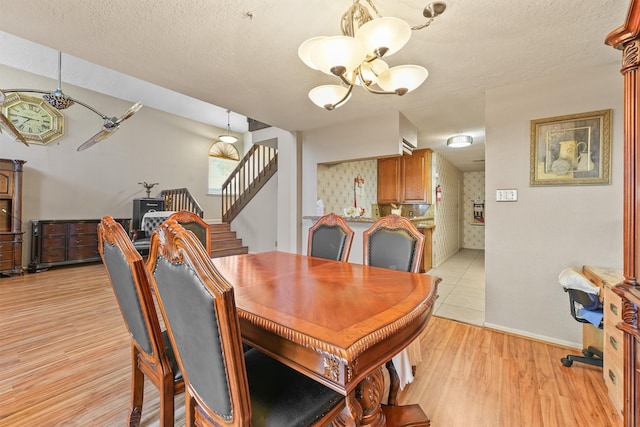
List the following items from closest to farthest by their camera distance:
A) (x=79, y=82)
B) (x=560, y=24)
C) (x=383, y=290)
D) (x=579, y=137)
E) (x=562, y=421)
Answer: (x=383, y=290), (x=562, y=421), (x=560, y=24), (x=579, y=137), (x=79, y=82)

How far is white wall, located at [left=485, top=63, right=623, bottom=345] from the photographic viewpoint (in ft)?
6.99

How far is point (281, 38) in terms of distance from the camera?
6.11 feet

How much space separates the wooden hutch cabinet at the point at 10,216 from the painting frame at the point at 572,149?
271 inches

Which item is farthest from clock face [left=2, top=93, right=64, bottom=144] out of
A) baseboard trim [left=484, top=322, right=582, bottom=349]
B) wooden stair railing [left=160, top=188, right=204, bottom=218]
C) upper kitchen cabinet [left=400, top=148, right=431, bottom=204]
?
baseboard trim [left=484, top=322, right=582, bottom=349]

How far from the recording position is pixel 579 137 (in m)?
2.21

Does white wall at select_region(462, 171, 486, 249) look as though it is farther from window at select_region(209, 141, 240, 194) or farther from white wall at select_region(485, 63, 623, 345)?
window at select_region(209, 141, 240, 194)

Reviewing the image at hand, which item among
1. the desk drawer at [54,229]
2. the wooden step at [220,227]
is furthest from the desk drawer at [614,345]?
the desk drawer at [54,229]

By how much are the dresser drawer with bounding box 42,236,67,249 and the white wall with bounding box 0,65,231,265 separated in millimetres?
446

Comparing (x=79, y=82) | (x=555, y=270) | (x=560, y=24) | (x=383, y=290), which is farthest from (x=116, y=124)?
(x=555, y=270)

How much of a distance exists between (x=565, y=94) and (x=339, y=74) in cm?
221

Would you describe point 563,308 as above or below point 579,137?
below

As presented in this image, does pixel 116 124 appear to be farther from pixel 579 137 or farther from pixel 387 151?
pixel 579 137

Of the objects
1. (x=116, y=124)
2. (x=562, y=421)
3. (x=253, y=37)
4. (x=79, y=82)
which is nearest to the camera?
(x=562, y=421)

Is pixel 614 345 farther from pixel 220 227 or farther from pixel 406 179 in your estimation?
pixel 220 227
